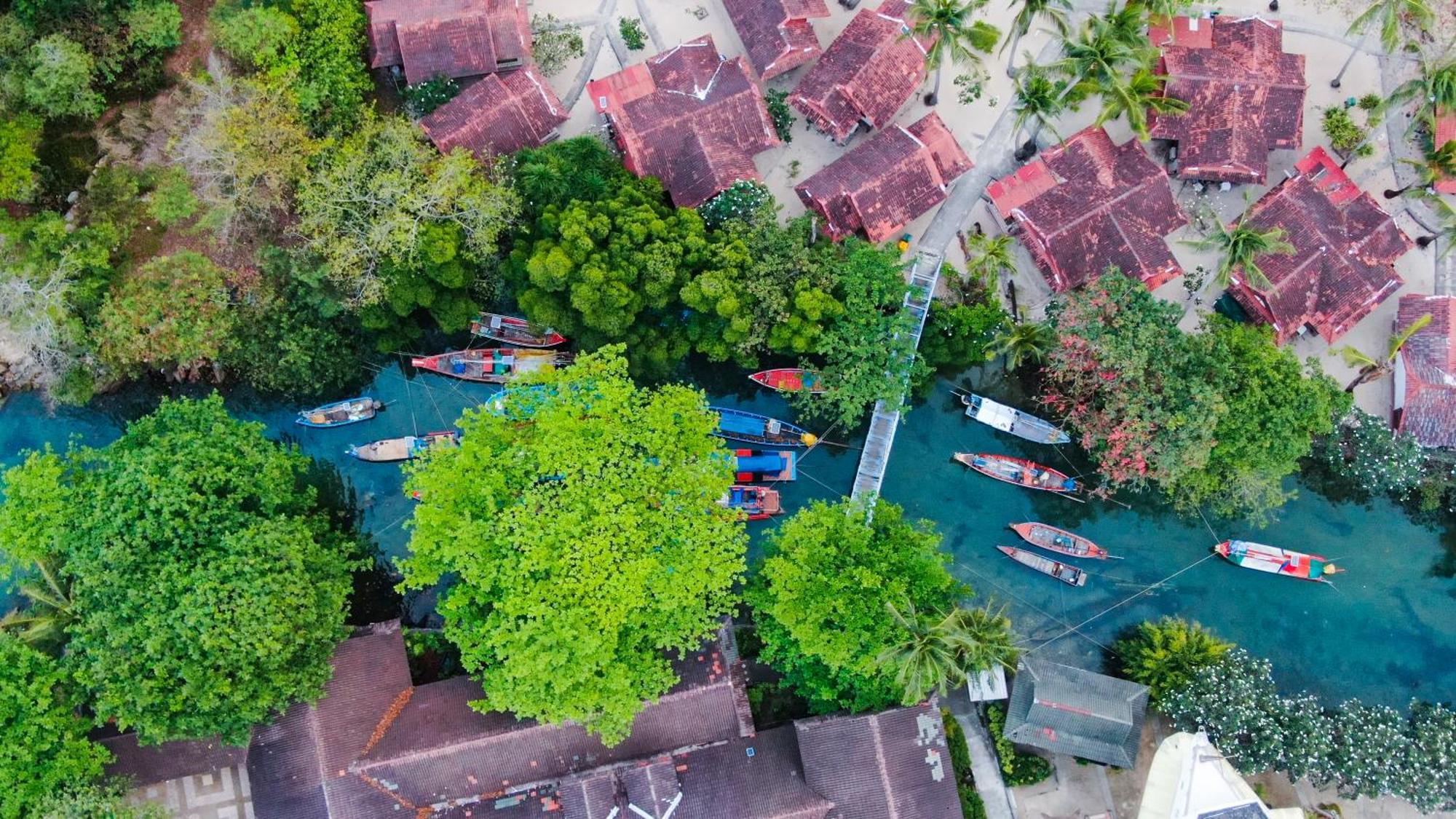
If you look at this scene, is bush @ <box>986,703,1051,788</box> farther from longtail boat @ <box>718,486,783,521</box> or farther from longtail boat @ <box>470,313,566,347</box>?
longtail boat @ <box>470,313,566,347</box>

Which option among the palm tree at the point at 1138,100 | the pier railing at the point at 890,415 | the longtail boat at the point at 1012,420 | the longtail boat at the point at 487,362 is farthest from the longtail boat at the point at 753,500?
the palm tree at the point at 1138,100

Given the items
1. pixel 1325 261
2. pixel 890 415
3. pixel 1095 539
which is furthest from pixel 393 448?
pixel 1325 261

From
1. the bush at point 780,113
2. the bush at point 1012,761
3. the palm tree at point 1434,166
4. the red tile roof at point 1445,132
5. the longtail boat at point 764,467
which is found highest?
the bush at point 780,113

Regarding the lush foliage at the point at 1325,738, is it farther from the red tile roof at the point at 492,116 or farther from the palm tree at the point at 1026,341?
the red tile roof at the point at 492,116

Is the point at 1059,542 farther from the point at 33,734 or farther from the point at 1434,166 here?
the point at 33,734

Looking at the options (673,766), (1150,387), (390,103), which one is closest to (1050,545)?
(1150,387)
